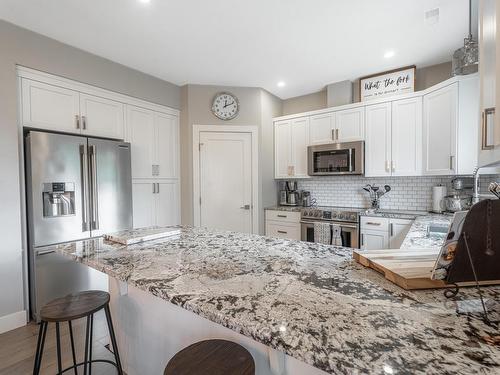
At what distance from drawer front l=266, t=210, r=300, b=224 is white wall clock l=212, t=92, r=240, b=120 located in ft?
5.14

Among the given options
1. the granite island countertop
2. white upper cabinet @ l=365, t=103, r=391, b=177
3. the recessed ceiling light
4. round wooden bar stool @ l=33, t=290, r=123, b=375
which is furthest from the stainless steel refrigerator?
the recessed ceiling light

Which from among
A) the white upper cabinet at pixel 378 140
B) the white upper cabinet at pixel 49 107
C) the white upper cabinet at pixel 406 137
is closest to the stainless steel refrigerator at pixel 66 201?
the white upper cabinet at pixel 49 107

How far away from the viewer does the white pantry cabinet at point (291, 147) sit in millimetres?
3844

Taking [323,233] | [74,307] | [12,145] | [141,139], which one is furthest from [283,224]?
[12,145]

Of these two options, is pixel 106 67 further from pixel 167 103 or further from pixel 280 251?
pixel 280 251

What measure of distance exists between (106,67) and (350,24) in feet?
8.78

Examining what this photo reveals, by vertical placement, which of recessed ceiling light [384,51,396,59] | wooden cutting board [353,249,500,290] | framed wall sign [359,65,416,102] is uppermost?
recessed ceiling light [384,51,396,59]

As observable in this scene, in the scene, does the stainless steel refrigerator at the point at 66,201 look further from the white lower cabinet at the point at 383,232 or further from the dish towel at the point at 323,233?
the white lower cabinet at the point at 383,232

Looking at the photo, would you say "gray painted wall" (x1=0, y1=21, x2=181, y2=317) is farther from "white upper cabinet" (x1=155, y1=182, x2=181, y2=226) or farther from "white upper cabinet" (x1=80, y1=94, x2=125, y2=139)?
"white upper cabinet" (x1=155, y1=182, x2=181, y2=226)

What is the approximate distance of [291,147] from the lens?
3.96m

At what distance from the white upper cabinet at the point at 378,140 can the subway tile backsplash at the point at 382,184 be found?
33 centimetres

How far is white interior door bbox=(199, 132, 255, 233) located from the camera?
3.72 meters

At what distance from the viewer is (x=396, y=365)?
1.57 ft

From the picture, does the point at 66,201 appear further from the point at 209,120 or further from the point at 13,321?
the point at 209,120
